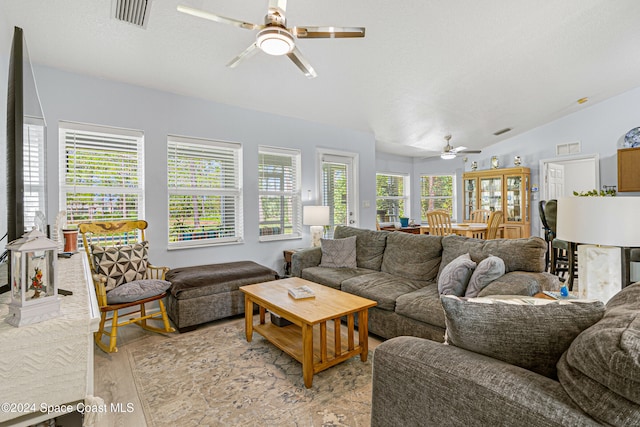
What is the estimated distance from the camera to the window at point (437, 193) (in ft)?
24.6

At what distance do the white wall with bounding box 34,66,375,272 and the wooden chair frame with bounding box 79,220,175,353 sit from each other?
27 cm

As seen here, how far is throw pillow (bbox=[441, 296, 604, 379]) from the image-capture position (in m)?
0.93

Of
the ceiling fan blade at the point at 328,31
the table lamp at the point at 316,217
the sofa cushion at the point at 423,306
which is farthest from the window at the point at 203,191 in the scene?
the sofa cushion at the point at 423,306

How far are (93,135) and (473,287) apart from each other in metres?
3.76

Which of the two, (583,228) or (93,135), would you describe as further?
(93,135)

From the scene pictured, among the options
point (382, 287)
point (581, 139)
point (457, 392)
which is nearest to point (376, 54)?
point (382, 287)

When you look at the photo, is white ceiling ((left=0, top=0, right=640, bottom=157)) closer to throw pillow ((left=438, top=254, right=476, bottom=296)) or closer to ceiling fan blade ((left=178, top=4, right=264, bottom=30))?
ceiling fan blade ((left=178, top=4, right=264, bottom=30))

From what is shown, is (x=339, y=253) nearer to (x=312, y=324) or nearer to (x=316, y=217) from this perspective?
(x=316, y=217)

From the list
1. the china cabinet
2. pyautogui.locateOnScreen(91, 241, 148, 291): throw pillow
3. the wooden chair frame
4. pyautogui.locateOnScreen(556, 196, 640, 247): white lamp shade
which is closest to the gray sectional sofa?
pyautogui.locateOnScreen(556, 196, 640, 247): white lamp shade

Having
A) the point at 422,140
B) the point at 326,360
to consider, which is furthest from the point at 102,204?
the point at 422,140

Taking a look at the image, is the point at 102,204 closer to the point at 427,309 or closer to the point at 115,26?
the point at 115,26

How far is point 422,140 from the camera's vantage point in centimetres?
588

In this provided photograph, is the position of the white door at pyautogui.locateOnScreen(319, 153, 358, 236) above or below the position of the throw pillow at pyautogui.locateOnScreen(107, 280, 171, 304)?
above

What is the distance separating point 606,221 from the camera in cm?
151
